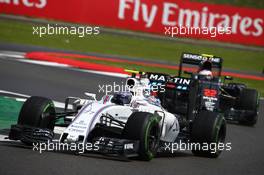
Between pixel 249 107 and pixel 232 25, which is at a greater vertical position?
pixel 232 25

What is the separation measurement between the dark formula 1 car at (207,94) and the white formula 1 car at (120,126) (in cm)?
130

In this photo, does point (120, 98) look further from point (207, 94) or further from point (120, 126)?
point (207, 94)

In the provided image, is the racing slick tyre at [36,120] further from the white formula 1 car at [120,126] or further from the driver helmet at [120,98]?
the driver helmet at [120,98]

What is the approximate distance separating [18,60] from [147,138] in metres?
14.7

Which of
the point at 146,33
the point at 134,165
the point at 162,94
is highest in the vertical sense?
the point at 146,33

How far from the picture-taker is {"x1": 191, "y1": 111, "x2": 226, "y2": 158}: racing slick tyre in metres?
12.1

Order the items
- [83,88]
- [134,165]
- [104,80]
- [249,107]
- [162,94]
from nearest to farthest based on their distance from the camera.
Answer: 1. [134,165]
2. [162,94]
3. [249,107]
4. [83,88]
5. [104,80]

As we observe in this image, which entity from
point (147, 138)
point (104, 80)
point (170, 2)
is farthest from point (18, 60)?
point (147, 138)

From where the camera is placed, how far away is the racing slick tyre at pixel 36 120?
35.0ft

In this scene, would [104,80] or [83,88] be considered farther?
[104,80]

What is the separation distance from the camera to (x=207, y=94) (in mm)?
15375

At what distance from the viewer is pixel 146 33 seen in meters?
35.9

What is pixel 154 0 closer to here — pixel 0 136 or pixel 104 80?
pixel 104 80

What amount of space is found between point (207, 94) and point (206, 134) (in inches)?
131
